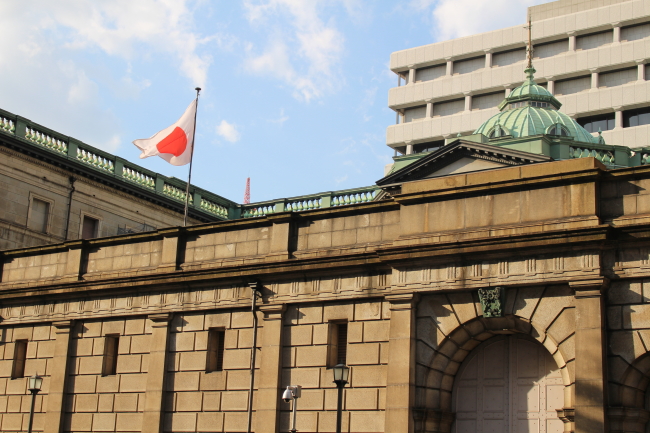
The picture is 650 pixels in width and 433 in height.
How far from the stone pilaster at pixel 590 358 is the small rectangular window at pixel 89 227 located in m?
32.5

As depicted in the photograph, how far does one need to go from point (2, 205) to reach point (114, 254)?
1404 centimetres

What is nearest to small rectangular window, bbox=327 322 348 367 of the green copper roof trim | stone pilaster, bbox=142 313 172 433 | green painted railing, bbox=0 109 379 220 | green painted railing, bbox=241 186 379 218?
stone pilaster, bbox=142 313 172 433

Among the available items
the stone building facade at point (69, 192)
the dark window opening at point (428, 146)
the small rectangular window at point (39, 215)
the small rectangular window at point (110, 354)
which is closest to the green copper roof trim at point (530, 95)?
the stone building facade at point (69, 192)

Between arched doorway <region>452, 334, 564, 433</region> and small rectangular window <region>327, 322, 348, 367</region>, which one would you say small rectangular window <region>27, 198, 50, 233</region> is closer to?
small rectangular window <region>327, 322, 348, 367</region>

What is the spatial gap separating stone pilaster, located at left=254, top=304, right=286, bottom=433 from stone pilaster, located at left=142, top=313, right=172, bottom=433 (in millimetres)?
3845

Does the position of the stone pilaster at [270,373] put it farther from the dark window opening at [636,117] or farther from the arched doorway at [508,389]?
the dark window opening at [636,117]

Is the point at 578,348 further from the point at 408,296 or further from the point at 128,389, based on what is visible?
the point at 128,389

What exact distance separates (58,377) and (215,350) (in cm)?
664

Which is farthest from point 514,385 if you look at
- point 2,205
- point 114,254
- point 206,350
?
point 2,205

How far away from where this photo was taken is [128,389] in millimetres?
33594

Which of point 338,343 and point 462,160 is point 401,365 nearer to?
point 338,343

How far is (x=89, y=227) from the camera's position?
5216 centimetres

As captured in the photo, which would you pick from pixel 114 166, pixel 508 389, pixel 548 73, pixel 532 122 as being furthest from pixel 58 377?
pixel 548 73

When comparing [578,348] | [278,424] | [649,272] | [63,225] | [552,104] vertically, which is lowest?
[278,424]
